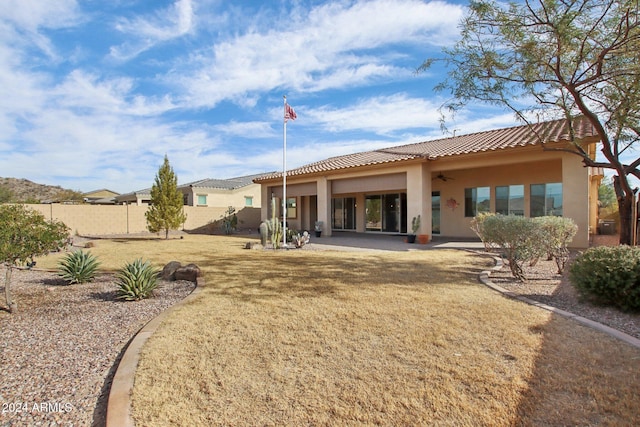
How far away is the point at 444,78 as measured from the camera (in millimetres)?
9461

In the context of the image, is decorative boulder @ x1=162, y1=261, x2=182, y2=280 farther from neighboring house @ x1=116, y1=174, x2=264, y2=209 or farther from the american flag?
neighboring house @ x1=116, y1=174, x2=264, y2=209

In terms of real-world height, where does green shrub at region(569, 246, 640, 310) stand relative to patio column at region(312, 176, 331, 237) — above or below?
below

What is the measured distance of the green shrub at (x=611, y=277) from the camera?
4.89 metres

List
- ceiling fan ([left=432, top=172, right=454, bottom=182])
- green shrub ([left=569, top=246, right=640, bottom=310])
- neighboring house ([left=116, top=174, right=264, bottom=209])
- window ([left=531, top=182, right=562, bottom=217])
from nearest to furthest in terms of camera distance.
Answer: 1. green shrub ([left=569, top=246, right=640, bottom=310])
2. window ([left=531, top=182, right=562, bottom=217])
3. ceiling fan ([left=432, top=172, right=454, bottom=182])
4. neighboring house ([left=116, top=174, right=264, bottom=209])

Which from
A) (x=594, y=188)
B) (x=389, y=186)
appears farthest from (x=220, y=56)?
(x=594, y=188)

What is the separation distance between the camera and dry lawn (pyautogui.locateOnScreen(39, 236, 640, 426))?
2.58 m

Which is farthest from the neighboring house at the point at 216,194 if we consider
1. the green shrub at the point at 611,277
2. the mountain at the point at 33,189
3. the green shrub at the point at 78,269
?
the green shrub at the point at 611,277

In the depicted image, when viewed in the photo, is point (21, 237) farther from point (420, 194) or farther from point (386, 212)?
point (386, 212)

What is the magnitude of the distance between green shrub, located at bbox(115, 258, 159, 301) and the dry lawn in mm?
1289

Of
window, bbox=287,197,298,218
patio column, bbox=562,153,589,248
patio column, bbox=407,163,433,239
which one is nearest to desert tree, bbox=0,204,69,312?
patio column, bbox=407,163,433,239

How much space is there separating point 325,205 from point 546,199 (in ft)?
35.6

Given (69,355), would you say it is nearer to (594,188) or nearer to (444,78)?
(444,78)

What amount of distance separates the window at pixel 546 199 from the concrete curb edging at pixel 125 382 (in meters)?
15.7

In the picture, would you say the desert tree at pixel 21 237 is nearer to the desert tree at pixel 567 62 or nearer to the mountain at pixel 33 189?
the desert tree at pixel 567 62
